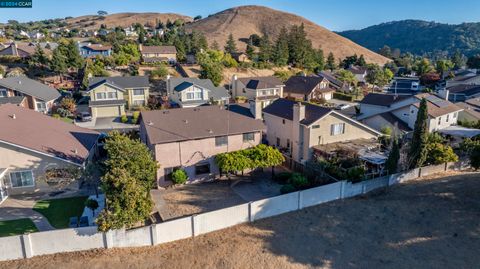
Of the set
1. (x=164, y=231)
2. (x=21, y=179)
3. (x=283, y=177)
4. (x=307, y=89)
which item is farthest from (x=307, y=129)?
(x=307, y=89)

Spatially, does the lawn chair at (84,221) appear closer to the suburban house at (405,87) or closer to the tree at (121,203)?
the tree at (121,203)

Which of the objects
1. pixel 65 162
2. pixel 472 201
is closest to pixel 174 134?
pixel 65 162

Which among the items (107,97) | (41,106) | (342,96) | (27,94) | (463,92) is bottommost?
(342,96)

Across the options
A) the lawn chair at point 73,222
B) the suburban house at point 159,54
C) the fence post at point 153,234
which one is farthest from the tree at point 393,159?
the suburban house at point 159,54

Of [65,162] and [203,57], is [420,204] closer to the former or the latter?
[65,162]

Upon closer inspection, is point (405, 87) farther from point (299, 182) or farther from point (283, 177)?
point (299, 182)

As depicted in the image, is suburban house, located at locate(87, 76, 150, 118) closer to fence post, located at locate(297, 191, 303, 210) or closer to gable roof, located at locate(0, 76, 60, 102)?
gable roof, located at locate(0, 76, 60, 102)

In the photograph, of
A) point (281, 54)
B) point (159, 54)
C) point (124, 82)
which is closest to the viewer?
point (124, 82)
